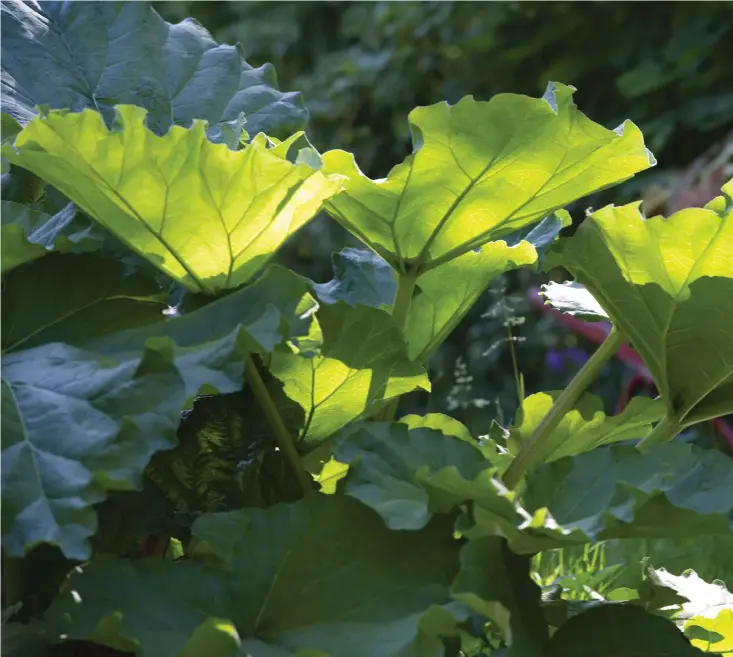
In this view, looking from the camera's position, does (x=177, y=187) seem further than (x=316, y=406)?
No

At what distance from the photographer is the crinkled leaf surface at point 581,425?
828 mm

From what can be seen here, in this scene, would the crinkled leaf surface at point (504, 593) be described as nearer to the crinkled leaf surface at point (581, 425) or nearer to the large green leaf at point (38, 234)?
the crinkled leaf surface at point (581, 425)

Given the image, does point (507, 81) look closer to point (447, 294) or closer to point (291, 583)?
point (447, 294)

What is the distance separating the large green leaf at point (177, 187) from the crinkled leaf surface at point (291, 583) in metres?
0.17

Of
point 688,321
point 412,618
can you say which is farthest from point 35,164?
point 688,321

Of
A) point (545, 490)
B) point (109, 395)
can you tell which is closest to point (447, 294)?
point (545, 490)

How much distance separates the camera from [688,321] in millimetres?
788

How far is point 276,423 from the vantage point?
73 cm

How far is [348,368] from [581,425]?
0.66 ft

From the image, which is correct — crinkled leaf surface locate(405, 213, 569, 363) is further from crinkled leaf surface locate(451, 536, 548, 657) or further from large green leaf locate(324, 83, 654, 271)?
crinkled leaf surface locate(451, 536, 548, 657)

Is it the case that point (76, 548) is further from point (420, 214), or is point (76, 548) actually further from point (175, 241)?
point (420, 214)

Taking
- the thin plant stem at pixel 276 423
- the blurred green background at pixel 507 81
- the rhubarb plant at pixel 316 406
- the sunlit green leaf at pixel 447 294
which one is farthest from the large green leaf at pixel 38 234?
the blurred green background at pixel 507 81

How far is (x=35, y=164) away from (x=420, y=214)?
0.91 feet

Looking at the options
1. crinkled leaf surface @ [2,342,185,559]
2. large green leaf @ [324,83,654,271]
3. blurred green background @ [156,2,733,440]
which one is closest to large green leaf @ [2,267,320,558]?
crinkled leaf surface @ [2,342,185,559]
